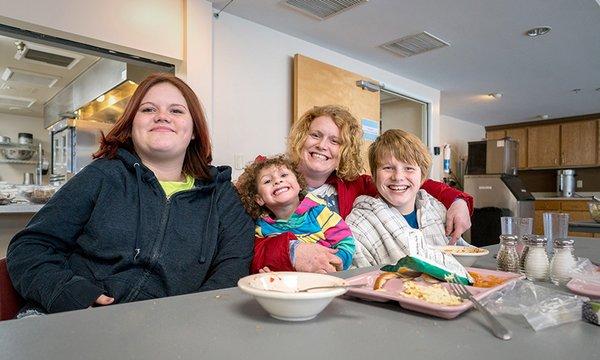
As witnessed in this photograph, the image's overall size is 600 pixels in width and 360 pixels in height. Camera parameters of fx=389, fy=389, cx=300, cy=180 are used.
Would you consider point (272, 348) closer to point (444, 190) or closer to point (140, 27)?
point (444, 190)

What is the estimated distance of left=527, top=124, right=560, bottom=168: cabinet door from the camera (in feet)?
21.5

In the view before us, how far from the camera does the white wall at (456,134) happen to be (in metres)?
6.47

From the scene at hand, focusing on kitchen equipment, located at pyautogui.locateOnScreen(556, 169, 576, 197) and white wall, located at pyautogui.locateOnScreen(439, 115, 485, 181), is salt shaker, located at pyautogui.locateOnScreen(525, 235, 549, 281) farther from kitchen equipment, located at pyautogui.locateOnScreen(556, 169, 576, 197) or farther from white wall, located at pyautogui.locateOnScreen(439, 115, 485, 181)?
kitchen equipment, located at pyautogui.locateOnScreen(556, 169, 576, 197)

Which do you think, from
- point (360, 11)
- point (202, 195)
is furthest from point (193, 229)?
point (360, 11)

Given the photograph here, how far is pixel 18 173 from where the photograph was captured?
19.1ft

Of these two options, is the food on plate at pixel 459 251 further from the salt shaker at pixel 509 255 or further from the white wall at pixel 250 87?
the white wall at pixel 250 87

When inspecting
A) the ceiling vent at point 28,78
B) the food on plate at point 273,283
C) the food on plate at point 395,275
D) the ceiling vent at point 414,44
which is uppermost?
the ceiling vent at point 414,44

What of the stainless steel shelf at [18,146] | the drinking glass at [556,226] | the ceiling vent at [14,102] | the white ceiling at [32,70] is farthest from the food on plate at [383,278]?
the stainless steel shelf at [18,146]

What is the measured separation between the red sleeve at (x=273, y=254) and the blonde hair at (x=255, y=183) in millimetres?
156

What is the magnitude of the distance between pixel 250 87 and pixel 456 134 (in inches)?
188

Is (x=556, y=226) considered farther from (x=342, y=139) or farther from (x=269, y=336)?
(x=269, y=336)

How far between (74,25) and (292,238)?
6.22 ft

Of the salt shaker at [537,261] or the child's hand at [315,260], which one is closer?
the salt shaker at [537,261]

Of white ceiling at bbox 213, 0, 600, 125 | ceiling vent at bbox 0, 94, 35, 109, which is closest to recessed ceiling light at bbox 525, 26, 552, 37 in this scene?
white ceiling at bbox 213, 0, 600, 125
